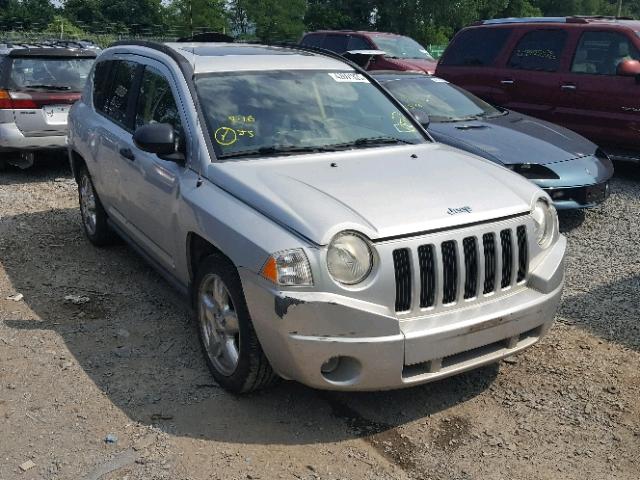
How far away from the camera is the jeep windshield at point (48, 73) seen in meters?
8.77

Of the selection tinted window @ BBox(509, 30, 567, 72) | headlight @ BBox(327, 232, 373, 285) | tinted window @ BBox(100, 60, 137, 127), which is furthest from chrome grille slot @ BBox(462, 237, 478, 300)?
tinted window @ BBox(509, 30, 567, 72)

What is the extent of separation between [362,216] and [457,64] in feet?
24.4

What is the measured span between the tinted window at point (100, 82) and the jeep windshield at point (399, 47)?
30.6ft

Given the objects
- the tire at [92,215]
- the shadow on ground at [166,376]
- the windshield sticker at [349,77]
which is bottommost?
the shadow on ground at [166,376]

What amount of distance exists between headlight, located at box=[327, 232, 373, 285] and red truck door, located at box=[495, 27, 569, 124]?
665cm

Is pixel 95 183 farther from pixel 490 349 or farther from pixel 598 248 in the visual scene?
pixel 598 248

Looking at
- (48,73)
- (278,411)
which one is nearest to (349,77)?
(278,411)

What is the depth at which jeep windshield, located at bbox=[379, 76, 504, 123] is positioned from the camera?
779 centimetres

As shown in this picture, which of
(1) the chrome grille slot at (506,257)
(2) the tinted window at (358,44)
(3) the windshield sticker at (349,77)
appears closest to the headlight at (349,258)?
(1) the chrome grille slot at (506,257)

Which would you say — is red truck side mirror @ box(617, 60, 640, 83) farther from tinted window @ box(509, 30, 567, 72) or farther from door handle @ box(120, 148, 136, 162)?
door handle @ box(120, 148, 136, 162)

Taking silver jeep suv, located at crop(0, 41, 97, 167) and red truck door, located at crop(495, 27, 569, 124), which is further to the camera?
red truck door, located at crop(495, 27, 569, 124)

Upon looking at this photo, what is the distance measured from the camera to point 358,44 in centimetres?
1498

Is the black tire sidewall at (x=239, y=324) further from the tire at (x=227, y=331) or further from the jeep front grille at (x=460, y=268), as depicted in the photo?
the jeep front grille at (x=460, y=268)

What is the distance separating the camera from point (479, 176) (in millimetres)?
4020
